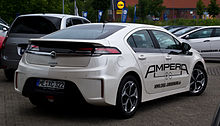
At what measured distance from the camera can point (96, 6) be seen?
364ft

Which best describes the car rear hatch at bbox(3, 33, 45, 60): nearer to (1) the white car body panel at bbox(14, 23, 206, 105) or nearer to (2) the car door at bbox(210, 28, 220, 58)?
(1) the white car body panel at bbox(14, 23, 206, 105)

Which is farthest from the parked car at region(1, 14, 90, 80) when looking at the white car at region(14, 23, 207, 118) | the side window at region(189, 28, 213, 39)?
the side window at region(189, 28, 213, 39)

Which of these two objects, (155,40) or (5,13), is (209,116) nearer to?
(155,40)

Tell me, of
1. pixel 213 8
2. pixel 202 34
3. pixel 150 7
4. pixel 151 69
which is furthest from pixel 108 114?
pixel 150 7

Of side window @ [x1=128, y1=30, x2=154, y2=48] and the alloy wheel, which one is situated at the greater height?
side window @ [x1=128, y1=30, x2=154, y2=48]

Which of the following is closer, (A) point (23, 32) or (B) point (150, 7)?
(A) point (23, 32)

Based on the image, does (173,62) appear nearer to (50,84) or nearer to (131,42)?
(131,42)

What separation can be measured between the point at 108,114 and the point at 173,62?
1.61 m

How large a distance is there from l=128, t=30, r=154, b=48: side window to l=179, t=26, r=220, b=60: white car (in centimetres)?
956

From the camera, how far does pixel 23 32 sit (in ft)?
31.0

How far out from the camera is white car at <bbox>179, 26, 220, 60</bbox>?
51.6 feet

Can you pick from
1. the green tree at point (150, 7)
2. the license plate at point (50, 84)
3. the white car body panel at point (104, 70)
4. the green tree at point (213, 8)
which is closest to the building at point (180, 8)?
the green tree at point (150, 7)

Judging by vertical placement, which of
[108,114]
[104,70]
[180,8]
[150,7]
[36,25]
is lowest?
[108,114]

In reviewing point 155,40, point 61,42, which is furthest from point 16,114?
point 155,40
